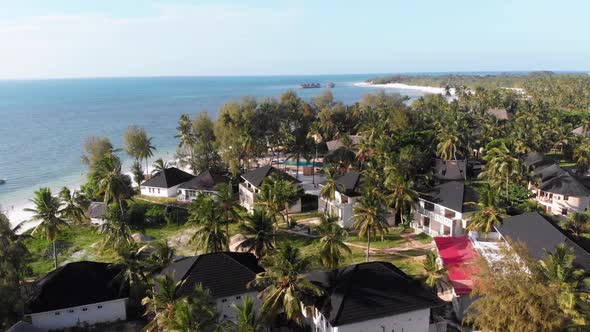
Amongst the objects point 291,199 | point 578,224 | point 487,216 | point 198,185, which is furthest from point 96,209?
point 578,224

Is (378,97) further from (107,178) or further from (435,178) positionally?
(107,178)

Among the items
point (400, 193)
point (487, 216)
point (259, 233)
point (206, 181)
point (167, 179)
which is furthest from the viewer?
point (167, 179)

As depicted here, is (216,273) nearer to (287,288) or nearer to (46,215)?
(287,288)

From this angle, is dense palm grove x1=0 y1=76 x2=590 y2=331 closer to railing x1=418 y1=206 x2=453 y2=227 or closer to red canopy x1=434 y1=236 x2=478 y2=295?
red canopy x1=434 y1=236 x2=478 y2=295

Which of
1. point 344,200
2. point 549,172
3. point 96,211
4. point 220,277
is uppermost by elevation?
point 549,172

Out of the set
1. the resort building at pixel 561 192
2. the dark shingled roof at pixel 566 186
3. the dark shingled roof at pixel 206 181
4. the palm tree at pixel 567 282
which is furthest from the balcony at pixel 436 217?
the dark shingled roof at pixel 206 181

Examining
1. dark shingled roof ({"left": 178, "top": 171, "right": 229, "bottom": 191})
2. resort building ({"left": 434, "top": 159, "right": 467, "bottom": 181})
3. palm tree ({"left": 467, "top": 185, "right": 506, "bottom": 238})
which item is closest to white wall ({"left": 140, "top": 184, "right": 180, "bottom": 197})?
dark shingled roof ({"left": 178, "top": 171, "right": 229, "bottom": 191})

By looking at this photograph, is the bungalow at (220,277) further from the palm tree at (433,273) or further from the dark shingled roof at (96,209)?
the dark shingled roof at (96,209)

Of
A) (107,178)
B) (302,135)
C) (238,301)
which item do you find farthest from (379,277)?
(302,135)
